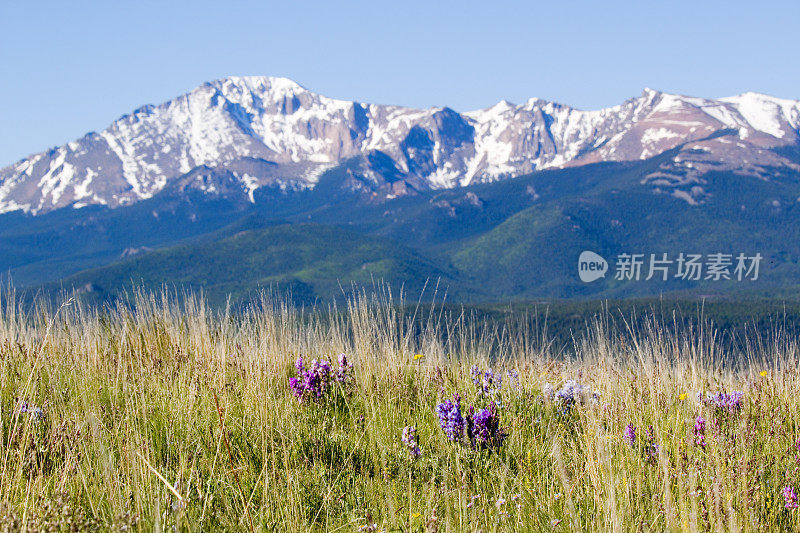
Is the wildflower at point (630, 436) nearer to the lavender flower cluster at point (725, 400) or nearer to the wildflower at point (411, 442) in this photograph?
the lavender flower cluster at point (725, 400)

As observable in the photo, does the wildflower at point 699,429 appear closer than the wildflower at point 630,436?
No

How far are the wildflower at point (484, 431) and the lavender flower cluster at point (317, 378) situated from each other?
159 cm

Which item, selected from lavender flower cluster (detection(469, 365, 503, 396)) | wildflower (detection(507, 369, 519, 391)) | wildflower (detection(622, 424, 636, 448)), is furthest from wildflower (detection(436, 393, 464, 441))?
wildflower (detection(507, 369, 519, 391))

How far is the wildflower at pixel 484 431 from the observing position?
4.71m

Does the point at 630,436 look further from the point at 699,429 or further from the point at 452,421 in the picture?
the point at 452,421

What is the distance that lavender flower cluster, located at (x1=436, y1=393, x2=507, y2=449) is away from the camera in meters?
4.66

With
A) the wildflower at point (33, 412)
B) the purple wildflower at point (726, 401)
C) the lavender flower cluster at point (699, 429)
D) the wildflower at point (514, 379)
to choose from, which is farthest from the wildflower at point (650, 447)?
the wildflower at point (33, 412)

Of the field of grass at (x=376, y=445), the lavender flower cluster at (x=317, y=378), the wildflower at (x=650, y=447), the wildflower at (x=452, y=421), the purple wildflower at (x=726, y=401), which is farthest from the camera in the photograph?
the lavender flower cluster at (x=317, y=378)

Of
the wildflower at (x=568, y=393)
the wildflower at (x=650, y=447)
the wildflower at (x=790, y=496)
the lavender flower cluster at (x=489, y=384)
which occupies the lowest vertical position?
the wildflower at (x=790, y=496)

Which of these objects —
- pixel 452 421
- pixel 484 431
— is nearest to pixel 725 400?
pixel 484 431

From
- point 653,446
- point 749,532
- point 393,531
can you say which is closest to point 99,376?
point 393,531

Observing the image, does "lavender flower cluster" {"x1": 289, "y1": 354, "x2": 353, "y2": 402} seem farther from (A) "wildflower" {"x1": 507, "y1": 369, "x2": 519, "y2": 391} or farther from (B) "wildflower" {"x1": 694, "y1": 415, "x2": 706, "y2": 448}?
(B) "wildflower" {"x1": 694, "y1": 415, "x2": 706, "y2": 448}

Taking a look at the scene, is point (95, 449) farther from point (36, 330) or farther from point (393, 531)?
point (36, 330)

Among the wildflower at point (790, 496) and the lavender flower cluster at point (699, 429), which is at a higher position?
the lavender flower cluster at point (699, 429)
